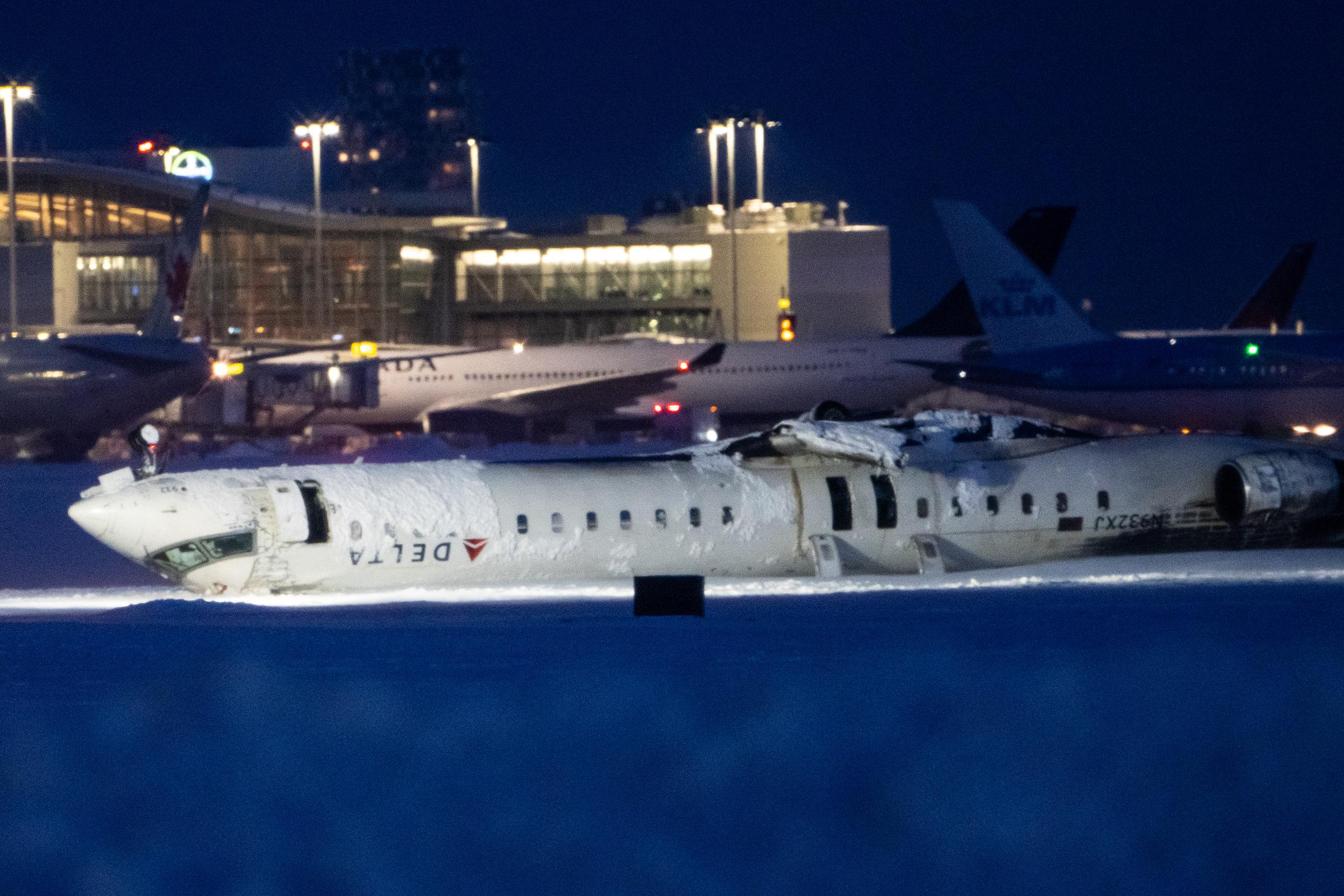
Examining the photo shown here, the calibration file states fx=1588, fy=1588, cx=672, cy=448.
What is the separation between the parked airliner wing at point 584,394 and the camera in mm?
62031

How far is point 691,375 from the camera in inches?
2517

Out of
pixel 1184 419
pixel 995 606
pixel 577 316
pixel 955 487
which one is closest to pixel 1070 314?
pixel 1184 419

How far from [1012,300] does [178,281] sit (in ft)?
90.0

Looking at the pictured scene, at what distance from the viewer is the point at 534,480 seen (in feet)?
61.4

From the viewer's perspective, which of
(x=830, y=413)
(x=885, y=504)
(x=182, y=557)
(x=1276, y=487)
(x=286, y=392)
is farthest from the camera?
(x=286, y=392)

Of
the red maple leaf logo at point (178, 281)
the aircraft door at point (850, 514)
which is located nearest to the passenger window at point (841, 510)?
the aircraft door at point (850, 514)

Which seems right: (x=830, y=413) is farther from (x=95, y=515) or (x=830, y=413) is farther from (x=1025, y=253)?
(x=1025, y=253)

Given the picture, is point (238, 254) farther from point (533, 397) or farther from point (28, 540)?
point (28, 540)

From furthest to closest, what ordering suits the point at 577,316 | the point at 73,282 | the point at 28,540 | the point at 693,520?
the point at 577,316, the point at 73,282, the point at 28,540, the point at 693,520

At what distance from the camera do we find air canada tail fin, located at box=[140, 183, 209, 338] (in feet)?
173

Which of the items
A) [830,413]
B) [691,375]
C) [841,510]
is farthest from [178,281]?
[841,510]

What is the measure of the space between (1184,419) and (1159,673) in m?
41.5

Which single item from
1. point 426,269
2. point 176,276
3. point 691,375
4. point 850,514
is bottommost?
point 850,514

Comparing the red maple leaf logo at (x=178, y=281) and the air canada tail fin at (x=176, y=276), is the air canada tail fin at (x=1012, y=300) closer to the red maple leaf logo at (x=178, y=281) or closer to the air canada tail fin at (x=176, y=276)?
the air canada tail fin at (x=176, y=276)
